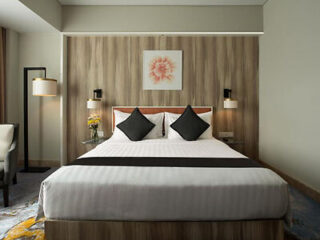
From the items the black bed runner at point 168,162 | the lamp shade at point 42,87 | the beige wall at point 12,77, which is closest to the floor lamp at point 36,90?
the lamp shade at point 42,87

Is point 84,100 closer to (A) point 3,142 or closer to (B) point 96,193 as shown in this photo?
(A) point 3,142

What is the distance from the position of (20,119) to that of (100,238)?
386 cm

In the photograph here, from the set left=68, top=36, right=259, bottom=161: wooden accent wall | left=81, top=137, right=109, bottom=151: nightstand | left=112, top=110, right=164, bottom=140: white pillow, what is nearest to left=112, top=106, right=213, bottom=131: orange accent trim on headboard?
left=68, top=36, right=259, bottom=161: wooden accent wall

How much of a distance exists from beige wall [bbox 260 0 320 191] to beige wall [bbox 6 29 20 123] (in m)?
4.87

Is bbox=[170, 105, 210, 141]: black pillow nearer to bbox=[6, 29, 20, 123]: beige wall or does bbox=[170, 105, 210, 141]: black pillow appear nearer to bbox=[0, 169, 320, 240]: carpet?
bbox=[0, 169, 320, 240]: carpet

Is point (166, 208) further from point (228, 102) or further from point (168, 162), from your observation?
point (228, 102)

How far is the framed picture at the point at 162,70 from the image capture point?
434 centimetres

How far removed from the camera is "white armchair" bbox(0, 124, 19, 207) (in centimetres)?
266

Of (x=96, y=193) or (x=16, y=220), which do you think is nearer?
(x=96, y=193)

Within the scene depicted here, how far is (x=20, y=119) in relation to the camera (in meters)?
4.56

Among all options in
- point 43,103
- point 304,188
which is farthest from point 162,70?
point 304,188

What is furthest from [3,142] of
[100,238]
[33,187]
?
[100,238]

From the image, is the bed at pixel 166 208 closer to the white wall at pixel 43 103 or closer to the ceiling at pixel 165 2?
the white wall at pixel 43 103

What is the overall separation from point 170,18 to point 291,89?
2.50 meters
